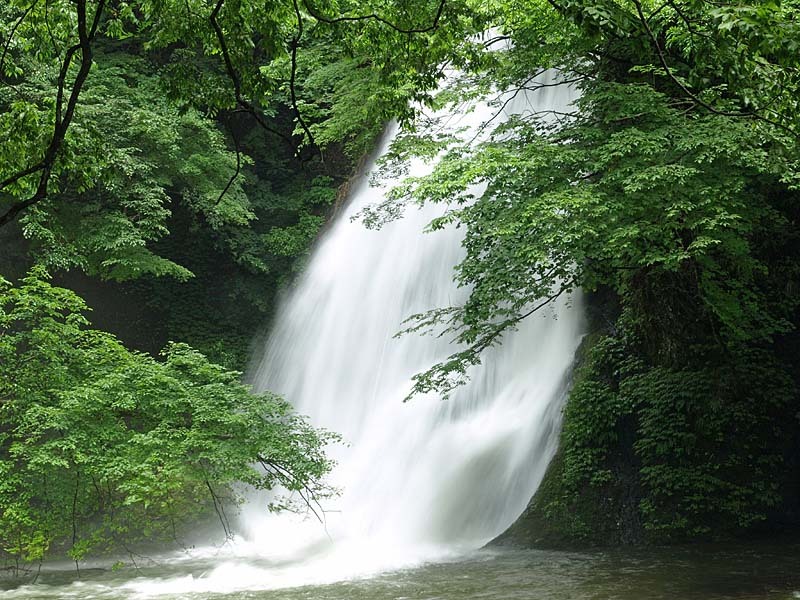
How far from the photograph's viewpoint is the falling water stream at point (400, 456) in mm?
8336

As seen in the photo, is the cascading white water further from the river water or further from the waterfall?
the river water

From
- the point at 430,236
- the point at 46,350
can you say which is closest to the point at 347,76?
the point at 430,236

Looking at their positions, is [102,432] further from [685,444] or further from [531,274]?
[685,444]

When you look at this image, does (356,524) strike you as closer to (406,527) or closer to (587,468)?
(406,527)

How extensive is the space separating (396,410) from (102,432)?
5473mm

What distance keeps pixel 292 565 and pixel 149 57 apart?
39.4 feet

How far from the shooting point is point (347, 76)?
11.9m

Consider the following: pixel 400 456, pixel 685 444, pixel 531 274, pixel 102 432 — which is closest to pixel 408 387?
pixel 400 456

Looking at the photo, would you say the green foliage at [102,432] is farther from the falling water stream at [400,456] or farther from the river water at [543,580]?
the falling water stream at [400,456]

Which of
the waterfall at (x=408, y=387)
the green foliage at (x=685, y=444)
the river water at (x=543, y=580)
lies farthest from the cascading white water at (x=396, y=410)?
the green foliage at (x=685, y=444)

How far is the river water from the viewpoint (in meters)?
7.18

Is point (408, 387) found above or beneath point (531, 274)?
above

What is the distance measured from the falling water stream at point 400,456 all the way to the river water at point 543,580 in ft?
0.12

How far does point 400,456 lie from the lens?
12.2 m
